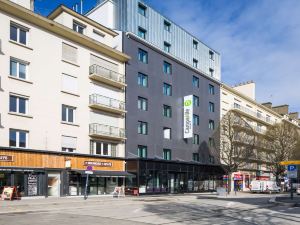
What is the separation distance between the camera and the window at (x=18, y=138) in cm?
2726

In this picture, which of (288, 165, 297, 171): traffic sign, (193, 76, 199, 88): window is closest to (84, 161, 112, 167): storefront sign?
(288, 165, 297, 171): traffic sign

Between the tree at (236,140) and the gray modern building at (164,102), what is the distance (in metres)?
2.61

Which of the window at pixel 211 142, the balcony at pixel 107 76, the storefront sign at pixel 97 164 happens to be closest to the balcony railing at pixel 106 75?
the balcony at pixel 107 76

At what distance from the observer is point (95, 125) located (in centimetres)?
3391

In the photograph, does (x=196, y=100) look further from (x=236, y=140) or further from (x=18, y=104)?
(x=18, y=104)

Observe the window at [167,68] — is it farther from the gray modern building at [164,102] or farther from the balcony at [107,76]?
the balcony at [107,76]

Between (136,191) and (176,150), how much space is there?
33.4ft

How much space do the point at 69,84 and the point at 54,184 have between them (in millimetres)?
8807

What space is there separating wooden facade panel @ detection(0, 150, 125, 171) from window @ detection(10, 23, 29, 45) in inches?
349

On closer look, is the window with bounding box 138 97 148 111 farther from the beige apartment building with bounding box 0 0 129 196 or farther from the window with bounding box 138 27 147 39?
the window with bounding box 138 27 147 39

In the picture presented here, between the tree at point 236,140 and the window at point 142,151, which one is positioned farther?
the tree at point 236,140

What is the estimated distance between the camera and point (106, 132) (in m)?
34.9

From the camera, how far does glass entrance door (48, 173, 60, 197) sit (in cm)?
2969

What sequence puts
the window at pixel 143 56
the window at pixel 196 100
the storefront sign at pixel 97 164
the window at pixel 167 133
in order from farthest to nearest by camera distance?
1. the window at pixel 196 100
2. the window at pixel 167 133
3. the window at pixel 143 56
4. the storefront sign at pixel 97 164
